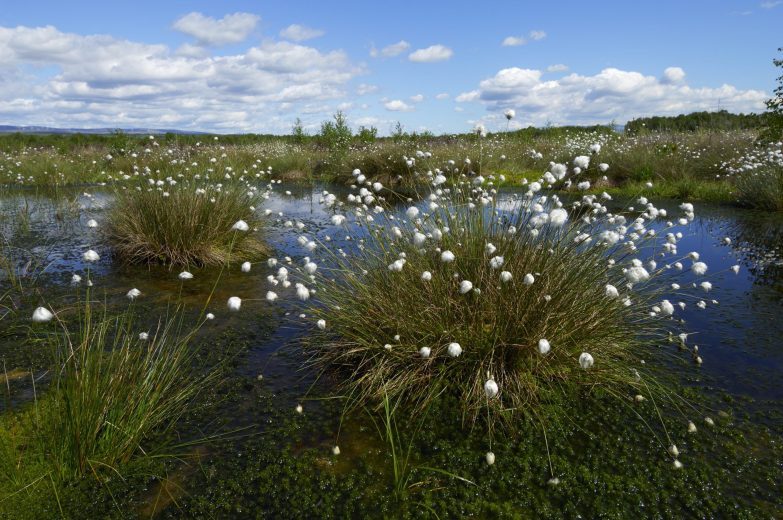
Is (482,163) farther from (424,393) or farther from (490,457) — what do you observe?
(490,457)

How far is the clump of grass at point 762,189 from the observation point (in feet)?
32.7

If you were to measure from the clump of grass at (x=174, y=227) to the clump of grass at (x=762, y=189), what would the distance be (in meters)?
10.7

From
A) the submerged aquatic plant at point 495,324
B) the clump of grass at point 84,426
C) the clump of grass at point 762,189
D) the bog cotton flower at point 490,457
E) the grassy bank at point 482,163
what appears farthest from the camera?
the grassy bank at point 482,163

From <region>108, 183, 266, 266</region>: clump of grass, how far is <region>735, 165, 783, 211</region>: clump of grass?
35.3 feet

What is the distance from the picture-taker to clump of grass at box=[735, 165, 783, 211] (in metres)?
9.95

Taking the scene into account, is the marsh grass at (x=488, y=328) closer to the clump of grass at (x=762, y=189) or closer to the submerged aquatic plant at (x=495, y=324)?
the submerged aquatic plant at (x=495, y=324)

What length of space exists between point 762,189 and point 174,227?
38.8 feet

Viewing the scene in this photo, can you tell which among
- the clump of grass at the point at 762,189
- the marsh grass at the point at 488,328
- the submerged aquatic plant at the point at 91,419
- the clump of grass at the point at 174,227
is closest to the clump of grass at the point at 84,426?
the submerged aquatic plant at the point at 91,419

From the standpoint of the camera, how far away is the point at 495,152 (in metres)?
18.9

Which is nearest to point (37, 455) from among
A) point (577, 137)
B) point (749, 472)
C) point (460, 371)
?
point (460, 371)

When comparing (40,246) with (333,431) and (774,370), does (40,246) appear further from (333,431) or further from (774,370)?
(774,370)

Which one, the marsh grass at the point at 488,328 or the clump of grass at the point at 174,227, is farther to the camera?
the clump of grass at the point at 174,227

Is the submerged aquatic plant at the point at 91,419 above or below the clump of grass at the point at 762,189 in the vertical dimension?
below

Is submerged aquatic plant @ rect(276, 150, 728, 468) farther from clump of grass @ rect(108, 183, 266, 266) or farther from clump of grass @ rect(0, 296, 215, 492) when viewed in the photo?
clump of grass @ rect(108, 183, 266, 266)
